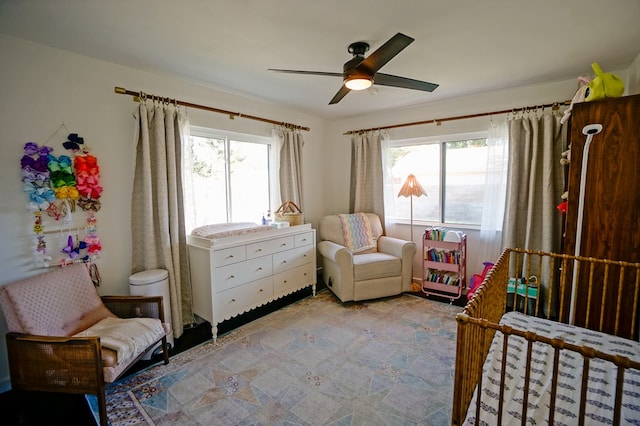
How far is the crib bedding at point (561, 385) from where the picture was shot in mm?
1115

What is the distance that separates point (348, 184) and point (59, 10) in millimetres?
3561

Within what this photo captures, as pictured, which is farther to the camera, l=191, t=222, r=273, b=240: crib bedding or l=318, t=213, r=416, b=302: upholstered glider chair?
l=318, t=213, r=416, b=302: upholstered glider chair

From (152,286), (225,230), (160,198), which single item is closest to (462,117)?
(225,230)

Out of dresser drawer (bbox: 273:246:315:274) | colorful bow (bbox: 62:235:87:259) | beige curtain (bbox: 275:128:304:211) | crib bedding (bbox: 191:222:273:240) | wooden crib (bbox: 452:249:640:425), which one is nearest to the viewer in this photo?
wooden crib (bbox: 452:249:640:425)

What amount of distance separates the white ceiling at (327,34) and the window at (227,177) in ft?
2.24

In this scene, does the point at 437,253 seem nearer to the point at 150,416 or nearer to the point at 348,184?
the point at 348,184

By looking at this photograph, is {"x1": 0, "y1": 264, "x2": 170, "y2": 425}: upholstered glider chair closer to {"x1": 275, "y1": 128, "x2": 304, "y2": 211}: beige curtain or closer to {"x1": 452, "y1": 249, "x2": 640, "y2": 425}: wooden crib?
{"x1": 452, "y1": 249, "x2": 640, "y2": 425}: wooden crib

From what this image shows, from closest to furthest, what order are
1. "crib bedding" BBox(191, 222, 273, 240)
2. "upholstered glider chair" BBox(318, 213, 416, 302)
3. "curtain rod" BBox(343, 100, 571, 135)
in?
"crib bedding" BBox(191, 222, 273, 240), "curtain rod" BBox(343, 100, 571, 135), "upholstered glider chair" BBox(318, 213, 416, 302)

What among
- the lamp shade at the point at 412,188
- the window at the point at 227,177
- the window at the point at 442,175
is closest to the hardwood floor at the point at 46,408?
the window at the point at 227,177

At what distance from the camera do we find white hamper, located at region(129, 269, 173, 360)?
2.32 m

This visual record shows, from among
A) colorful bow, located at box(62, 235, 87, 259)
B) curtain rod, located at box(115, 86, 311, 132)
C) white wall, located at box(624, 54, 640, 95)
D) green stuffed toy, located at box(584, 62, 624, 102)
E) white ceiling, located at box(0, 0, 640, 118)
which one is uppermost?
white ceiling, located at box(0, 0, 640, 118)

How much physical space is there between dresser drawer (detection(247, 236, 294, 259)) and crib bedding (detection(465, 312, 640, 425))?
214 centimetres

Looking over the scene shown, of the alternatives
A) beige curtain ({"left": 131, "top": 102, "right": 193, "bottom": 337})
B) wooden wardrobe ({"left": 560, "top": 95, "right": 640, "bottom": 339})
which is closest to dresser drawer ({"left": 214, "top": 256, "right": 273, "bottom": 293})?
beige curtain ({"left": 131, "top": 102, "right": 193, "bottom": 337})

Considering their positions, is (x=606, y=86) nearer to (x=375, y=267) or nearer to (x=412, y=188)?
(x=412, y=188)
